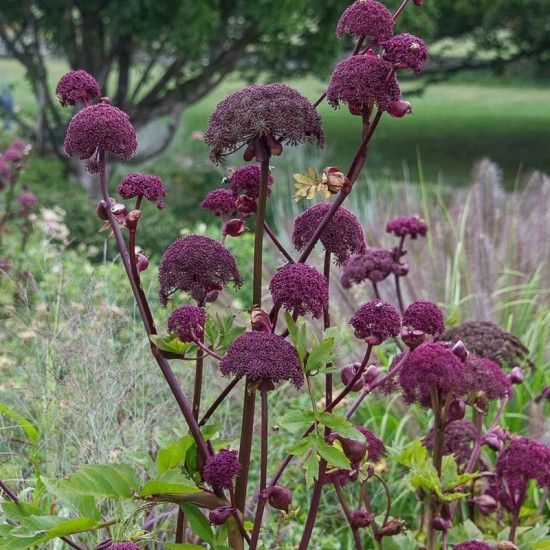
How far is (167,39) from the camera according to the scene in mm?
9320

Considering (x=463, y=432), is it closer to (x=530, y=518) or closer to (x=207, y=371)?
(x=530, y=518)

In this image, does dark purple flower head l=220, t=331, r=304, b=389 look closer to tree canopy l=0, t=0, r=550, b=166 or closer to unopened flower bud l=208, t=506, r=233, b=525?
unopened flower bud l=208, t=506, r=233, b=525

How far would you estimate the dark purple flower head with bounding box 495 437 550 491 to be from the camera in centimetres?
184

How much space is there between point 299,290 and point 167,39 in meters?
8.44

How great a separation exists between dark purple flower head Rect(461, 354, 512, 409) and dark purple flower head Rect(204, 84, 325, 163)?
2.40 ft

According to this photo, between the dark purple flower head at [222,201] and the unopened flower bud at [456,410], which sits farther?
the unopened flower bud at [456,410]

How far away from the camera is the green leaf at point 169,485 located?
1399 mm

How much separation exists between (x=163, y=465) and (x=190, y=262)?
0.35 meters

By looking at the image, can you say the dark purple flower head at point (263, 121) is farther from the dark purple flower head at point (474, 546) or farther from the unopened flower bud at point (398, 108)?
the dark purple flower head at point (474, 546)

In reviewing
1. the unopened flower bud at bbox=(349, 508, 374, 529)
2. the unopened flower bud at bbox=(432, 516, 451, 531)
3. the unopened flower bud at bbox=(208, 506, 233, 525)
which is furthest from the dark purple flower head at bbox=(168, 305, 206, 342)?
the unopened flower bud at bbox=(432, 516, 451, 531)

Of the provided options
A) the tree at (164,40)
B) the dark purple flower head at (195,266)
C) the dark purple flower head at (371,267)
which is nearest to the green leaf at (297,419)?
the dark purple flower head at (195,266)

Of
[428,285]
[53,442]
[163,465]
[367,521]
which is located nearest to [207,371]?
[53,442]

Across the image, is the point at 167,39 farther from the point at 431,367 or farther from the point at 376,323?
the point at 376,323

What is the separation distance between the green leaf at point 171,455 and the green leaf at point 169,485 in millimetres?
65
